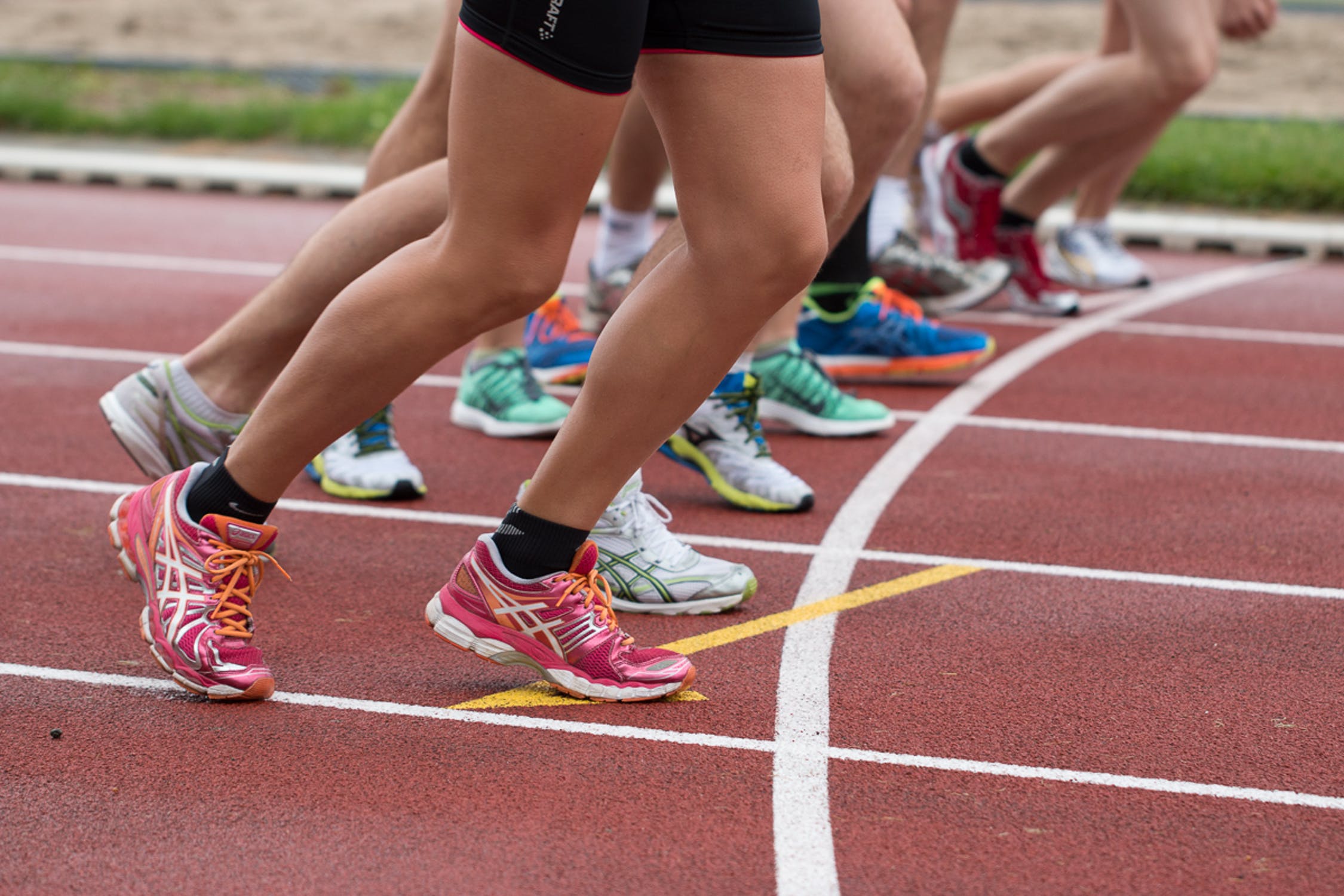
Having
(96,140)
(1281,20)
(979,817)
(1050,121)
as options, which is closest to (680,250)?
(979,817)

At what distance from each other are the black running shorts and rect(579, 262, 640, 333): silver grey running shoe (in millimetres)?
3104

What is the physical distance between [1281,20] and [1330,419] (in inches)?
535

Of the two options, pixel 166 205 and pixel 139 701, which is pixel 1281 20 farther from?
pixel 139 701

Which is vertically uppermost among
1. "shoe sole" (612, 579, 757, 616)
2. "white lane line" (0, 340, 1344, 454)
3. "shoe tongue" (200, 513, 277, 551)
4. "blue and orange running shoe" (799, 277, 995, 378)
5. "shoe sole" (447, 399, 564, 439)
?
"shoe tongue" (200, 513, 277, 551)

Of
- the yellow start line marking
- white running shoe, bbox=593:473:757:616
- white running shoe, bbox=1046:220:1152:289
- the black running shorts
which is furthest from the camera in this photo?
white running shoe, bbox=1046:220:1152:289

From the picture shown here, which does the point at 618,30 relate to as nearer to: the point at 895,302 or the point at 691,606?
the point at 691,606

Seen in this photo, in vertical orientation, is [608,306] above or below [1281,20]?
above

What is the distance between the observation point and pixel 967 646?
2.89m

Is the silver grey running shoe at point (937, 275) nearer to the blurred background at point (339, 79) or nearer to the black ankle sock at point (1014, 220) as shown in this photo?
the black ankle sock at point (1014, 220)

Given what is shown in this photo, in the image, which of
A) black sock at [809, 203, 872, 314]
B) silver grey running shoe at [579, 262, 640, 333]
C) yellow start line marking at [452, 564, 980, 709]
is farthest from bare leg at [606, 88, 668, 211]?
yellow start line marking at [452, 564, 980, 709]

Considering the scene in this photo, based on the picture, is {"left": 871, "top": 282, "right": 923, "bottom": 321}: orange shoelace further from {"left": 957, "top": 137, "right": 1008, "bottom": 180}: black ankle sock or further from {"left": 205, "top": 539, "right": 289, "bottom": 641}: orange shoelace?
{"left": 205, "top": 539, "right": 289, "bottom": 641}: orange shoelace

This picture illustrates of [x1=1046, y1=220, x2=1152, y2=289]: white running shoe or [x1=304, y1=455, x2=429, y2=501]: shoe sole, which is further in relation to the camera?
[x1=1046, y1=220, x2=1152, y2=289]: white running shoe

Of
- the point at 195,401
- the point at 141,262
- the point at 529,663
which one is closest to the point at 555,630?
the point at 529,663

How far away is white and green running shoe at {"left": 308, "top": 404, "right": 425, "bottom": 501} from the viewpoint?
12.3ft
